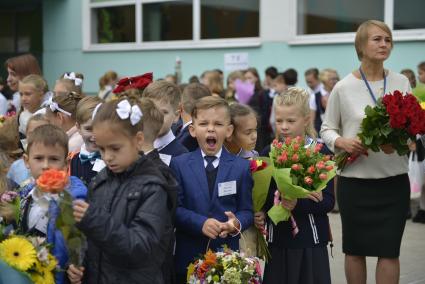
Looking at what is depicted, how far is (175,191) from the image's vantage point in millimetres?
3650

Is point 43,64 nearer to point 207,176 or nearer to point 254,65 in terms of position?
point 254,65

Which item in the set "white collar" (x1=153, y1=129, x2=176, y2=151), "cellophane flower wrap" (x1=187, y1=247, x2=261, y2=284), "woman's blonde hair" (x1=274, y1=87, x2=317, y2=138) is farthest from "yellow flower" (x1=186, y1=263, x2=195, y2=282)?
Answer: "woman's blonde hair" (x1=274, y1=87, x2=317, y2=138)

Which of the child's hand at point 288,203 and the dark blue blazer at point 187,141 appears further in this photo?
the dark blue blazer at point 187,141

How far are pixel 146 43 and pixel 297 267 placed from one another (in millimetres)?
13032

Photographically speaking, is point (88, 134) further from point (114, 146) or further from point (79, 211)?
point (79, 211)

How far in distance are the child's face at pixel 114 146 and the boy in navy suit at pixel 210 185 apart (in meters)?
0.78

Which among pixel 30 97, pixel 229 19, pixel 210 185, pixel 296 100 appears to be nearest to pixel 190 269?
pixel 210 185

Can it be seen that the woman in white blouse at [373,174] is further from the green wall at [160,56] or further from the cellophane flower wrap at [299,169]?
the green wall at [160,56]

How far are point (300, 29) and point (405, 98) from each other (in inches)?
380

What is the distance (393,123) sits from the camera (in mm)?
4883

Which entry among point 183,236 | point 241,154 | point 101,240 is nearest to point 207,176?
point 183,236

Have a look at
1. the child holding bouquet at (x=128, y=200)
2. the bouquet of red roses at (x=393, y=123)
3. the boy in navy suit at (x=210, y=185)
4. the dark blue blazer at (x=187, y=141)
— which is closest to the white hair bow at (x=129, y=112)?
the child holding bouquet at (x=128, y=200)

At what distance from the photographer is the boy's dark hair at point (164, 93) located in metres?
5.11

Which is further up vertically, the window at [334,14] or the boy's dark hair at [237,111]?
the window at [334,14]
